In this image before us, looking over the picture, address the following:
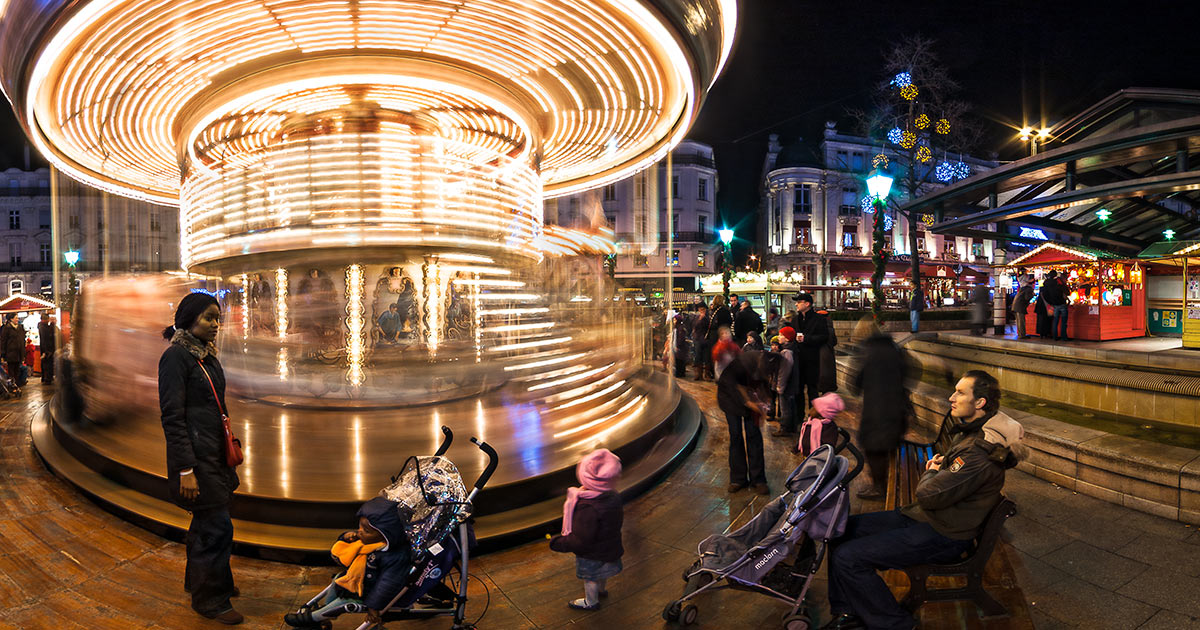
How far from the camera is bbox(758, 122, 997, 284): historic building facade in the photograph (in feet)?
144

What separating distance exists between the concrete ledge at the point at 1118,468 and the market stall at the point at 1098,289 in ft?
30.0

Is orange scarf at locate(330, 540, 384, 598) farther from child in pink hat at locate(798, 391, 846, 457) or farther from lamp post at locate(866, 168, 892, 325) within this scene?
lamp post at locate(866, 168, 892, 325)

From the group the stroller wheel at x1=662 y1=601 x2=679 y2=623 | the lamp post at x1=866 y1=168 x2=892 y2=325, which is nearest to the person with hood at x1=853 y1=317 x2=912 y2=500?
the stroller wheel at x1=662 y1=601 x2=679 y2=623

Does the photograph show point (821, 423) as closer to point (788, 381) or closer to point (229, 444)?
point (788, 381)

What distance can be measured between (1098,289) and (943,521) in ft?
45.2

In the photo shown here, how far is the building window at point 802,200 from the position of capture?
147 ft

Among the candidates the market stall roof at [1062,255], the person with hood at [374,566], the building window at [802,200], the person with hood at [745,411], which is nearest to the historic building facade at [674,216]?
the building window at [802,200]

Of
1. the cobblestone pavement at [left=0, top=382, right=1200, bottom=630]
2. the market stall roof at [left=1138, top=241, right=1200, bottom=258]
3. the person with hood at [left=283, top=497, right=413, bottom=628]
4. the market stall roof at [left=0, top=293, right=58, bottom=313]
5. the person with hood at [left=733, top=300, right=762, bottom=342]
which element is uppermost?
the market stall roof at [left=1138, top=241, right=1200, bottom=258]

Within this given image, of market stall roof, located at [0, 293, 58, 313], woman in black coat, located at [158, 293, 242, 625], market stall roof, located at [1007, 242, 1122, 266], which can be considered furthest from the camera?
market stall roof, located at [0, 293, 58, 313]

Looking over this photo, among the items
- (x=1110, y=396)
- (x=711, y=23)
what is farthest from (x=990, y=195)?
(x=711, y=23)

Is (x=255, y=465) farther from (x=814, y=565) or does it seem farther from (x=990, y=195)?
(x=990, y=195)

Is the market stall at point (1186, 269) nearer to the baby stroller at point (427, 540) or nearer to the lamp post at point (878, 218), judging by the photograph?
the lamp post at point (878, 218)

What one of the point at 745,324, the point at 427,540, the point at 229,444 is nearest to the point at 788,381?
the point at 745,324

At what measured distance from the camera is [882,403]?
471 centimetres
